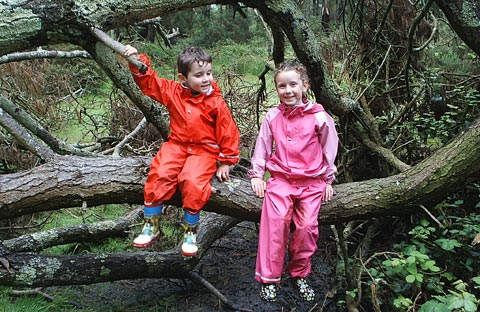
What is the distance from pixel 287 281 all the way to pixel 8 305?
2.04 m

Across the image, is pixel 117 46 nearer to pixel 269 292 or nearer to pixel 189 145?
pixel 189 145

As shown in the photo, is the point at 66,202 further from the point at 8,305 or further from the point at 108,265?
the point at 8,305

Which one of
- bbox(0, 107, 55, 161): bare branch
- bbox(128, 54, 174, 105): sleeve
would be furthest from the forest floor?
bbox(128, 54, 174, 105): sleeve

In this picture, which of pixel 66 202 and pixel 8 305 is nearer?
pixel 66 202

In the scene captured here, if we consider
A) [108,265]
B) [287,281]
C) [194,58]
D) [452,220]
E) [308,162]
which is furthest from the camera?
[287,281]

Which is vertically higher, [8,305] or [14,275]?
[14,275]

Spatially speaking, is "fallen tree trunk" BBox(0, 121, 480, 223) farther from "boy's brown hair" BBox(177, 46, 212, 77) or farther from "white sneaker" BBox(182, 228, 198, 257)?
"boy's brown hair" BBox(177, 46, 212, 77)

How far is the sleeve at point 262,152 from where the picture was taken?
2.93 m

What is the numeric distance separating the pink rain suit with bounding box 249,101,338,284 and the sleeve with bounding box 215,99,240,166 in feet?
0.67

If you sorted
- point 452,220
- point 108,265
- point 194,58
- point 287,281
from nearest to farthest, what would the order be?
point 194,58, point 108,265, point 452,220, point 287,281

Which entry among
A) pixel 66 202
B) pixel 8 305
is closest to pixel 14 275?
pixel 8 305

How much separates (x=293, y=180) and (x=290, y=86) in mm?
570

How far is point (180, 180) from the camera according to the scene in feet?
8.79

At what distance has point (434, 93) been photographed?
4.48 metres
